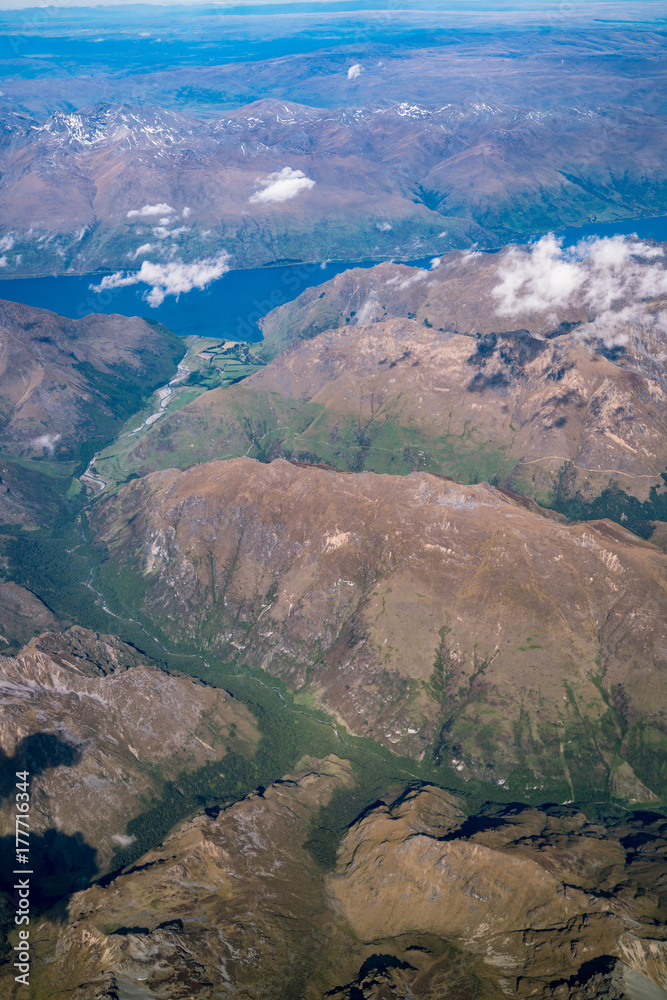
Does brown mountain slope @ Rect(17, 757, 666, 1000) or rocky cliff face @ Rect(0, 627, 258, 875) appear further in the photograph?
rocky cliff face @ Rect(0, 627, 258, 875)

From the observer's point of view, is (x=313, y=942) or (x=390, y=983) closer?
(x=390, y=983)

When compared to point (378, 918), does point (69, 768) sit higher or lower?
higher

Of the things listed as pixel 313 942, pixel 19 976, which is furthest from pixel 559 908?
pixel 19 976

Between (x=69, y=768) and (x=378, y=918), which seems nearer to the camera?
(x=378, y=918)

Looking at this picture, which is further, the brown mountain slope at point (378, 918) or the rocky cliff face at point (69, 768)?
the rocky cliff face at point (69, 768)

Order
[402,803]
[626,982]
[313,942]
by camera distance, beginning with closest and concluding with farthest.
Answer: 1. [626,982]
2. [313,942]
3. [402,803]

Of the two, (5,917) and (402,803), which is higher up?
(5,917)

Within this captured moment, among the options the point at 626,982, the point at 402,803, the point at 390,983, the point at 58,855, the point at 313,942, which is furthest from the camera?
the point at 402,803

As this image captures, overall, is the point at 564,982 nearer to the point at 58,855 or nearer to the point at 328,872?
the point at 328,872
